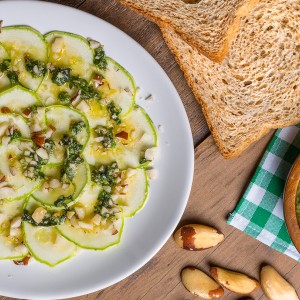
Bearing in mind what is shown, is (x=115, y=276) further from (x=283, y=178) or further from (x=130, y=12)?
(x=130, y=12)

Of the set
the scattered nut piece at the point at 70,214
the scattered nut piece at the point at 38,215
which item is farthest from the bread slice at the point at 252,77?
the scattered nut piece at the point at 38,215

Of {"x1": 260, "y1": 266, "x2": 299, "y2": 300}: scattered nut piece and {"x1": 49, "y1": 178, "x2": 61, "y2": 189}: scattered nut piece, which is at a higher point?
{"x1": 49, "y1": 178, "x2": 61, "y2": 189}: scattered nut piece

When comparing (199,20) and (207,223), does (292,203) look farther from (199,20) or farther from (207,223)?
(199,20)

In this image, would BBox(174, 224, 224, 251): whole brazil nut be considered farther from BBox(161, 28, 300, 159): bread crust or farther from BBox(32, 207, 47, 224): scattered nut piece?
BBox(32, 207, 47, 224): scattered nut piece

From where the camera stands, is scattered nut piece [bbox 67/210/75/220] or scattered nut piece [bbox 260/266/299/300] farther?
scattered nut piece [bbox 260/266/299/300]

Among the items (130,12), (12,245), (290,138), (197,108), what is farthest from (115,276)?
(130,12)

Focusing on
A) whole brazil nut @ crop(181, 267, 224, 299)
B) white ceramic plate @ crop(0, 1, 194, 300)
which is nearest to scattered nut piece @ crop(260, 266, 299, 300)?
whole brazil nut @ crop(181, 267, 224, 299)

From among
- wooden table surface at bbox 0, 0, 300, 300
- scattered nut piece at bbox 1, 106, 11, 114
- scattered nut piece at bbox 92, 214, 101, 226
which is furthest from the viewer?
wooden table surface at bbox 0, 0, 300, 300

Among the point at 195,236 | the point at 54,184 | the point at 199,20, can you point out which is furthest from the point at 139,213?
the point at 199,20
